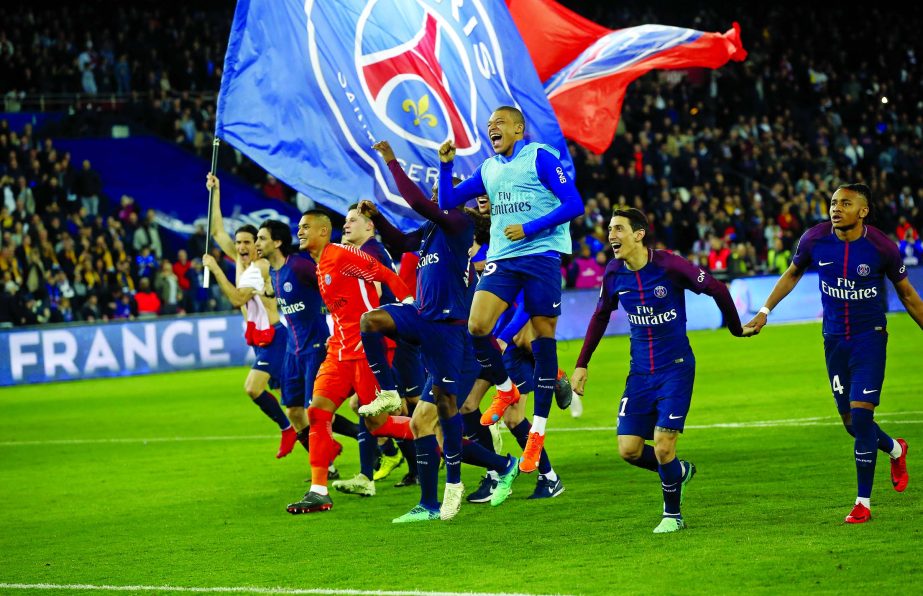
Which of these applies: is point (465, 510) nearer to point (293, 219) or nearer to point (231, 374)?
point (231, 374)

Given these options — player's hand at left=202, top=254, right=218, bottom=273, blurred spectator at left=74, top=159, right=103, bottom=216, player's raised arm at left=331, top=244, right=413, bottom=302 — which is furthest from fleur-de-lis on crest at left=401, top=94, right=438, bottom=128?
blurred spectator at left=74, top=159, right=103, bottom=216

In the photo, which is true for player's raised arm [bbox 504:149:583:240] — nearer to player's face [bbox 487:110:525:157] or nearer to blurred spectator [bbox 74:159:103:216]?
player's face [bbox 487:110:525:157]

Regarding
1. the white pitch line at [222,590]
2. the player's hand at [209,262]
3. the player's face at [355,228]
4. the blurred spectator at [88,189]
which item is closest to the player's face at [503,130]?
the player's face at [355,228]

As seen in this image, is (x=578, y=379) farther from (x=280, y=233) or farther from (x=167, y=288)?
(x=167, y=288)

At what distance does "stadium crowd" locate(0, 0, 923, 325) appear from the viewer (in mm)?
25750

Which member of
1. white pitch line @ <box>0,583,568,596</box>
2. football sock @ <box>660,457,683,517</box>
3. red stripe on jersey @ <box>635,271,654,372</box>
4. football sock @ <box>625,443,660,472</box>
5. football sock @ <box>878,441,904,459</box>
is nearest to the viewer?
white pitch line @ <box>0,583,568,596</box>

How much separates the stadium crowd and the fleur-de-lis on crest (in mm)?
13242

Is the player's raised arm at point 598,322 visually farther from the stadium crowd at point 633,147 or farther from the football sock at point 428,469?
the stadium crowd at point 633,147

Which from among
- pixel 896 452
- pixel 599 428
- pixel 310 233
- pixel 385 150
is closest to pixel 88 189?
pixel 599 428

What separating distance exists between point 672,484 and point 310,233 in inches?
147

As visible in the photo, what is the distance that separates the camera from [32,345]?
2350 centimetres

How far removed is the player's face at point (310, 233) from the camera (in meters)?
10.3

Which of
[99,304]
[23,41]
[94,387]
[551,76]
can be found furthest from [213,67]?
[551,76]

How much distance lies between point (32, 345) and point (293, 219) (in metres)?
8.75
